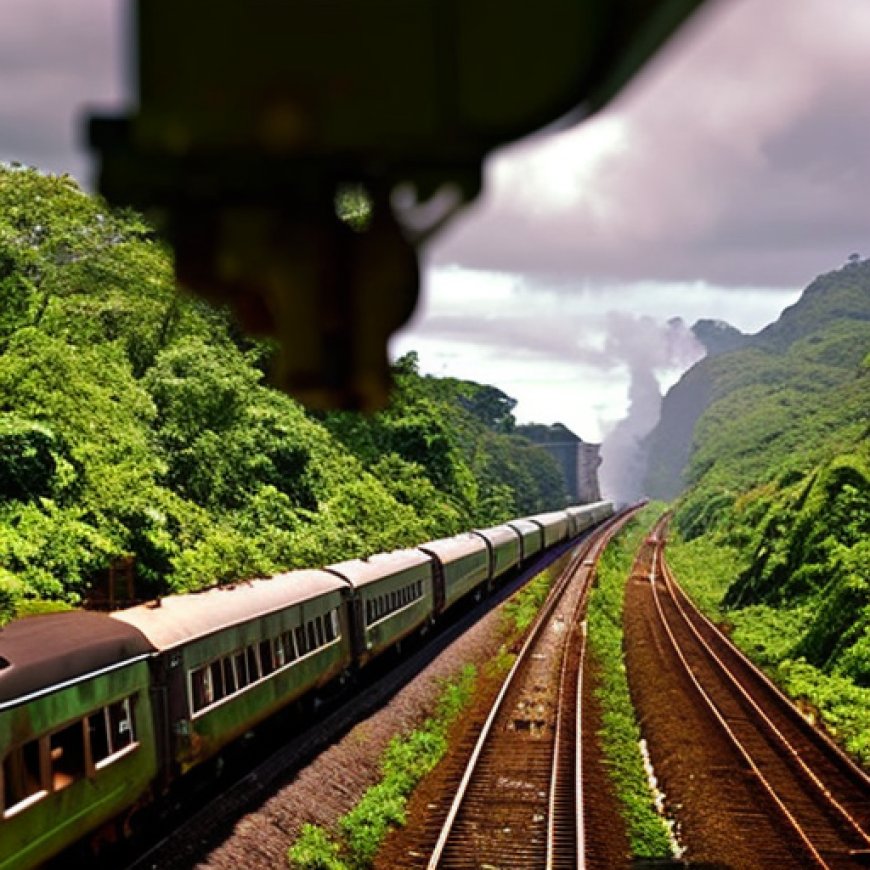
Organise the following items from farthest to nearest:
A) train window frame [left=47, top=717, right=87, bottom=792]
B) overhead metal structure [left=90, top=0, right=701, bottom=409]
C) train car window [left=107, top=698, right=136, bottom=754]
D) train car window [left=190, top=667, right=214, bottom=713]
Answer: train car window [left=190, top=667, right=214, bottom=713] < train car window [left=107, top=698, right=136, bottom=754] < train window frame [left=47, top=717, right=87, bottom=792] < overhead metal structure [left=90, top=0, right=701, bottom=409]

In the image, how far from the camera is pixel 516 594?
130 feet

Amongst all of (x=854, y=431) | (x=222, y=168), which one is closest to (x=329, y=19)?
(x=222, y=168)

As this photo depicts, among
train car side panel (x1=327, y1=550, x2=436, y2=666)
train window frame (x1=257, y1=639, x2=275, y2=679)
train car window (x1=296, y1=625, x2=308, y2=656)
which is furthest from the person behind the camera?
train car side panel (x1=327, y1=550, x2=436, y2=666)

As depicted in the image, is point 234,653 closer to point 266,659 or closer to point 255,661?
point 255,661

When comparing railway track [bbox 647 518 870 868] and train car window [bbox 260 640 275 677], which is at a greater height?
train car window [bbox 260 640 275 677]

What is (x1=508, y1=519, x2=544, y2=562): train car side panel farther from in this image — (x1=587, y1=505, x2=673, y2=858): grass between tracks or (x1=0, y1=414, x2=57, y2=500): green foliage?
(x1=0, y1=414, x2=57, y2=500): green foliage

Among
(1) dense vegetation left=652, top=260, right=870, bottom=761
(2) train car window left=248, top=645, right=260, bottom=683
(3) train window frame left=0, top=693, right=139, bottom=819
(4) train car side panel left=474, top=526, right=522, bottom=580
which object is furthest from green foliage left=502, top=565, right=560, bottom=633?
(3) train window frame left=0, top=693, right=139, bottom=819

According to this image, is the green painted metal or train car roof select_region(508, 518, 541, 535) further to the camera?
train car roof select_region(508, 518, 541, 535)

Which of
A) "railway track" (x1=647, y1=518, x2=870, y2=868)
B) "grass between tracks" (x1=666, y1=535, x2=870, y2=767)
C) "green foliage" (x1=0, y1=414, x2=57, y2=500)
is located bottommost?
"railway track" (x1=647, y1=518, x2=870, y2=868)

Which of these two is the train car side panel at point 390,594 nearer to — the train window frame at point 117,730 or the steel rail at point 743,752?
the steel rail at point 743,752

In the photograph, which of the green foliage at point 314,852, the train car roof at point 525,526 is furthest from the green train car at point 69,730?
the train car roof at point 525,526

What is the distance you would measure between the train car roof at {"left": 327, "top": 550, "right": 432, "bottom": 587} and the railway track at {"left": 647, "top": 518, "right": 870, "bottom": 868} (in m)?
6.36

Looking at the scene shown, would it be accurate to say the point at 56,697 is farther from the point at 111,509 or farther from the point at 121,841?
the point at 111,509

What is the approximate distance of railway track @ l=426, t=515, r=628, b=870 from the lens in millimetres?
12789
